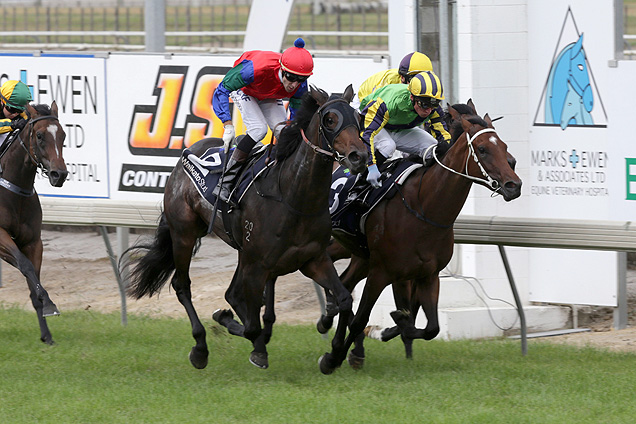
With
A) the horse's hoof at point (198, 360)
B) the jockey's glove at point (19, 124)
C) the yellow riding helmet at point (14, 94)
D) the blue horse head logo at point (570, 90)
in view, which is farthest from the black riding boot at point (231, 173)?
the blue horse head logo at point (570, 90)

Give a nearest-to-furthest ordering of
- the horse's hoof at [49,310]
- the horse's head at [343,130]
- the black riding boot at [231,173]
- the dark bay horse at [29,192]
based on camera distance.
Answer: the horse's head at [343,130] < the black riding boot at [231,173] < the horse's hoof at [49,310] < the dark bay horse at [29,192]

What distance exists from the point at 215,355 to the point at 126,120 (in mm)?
3218

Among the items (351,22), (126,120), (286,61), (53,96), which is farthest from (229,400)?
(351,22)

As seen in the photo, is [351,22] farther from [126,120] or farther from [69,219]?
[69,219]

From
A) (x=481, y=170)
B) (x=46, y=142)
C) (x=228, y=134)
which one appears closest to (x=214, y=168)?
(x=228, y=134)

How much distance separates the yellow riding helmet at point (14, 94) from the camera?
7852mm

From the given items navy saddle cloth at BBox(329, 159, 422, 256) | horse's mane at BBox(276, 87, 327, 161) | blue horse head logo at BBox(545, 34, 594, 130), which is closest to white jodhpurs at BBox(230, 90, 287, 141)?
horse's mane at BBox(276, 87, 327, 161)

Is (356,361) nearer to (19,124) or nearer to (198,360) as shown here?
(198,360)

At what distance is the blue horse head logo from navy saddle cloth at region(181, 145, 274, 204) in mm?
2888

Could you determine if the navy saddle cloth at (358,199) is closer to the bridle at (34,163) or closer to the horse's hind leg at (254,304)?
the horse's hind leg at (254,304)

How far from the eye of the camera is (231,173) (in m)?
6.59

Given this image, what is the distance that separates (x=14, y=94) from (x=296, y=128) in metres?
2.87

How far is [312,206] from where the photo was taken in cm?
594

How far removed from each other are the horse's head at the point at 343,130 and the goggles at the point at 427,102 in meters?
0.68
